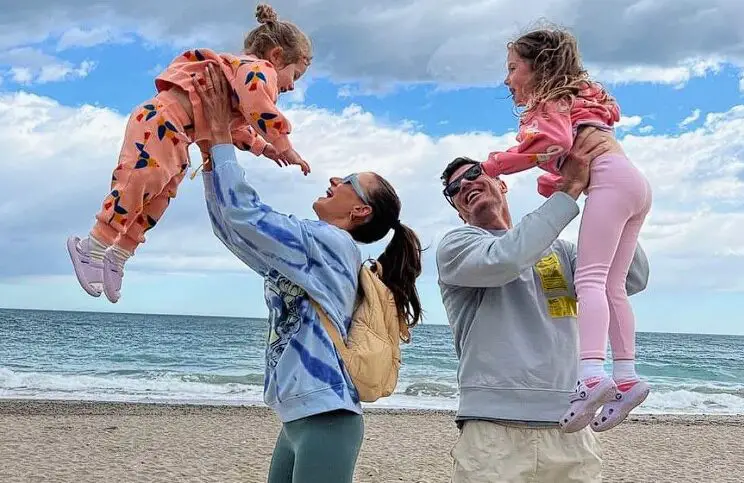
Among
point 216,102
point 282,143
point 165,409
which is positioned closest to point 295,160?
point 282,143

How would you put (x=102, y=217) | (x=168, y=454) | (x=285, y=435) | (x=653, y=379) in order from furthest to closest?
1. (x=653, y=379)
2. (x=168, y=454)
3. (x=102, y=217)
4. (x=285, y=435)

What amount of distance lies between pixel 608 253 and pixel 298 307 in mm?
963

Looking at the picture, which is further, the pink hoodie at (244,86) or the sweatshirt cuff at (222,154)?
the pink hoodie at (244,86)

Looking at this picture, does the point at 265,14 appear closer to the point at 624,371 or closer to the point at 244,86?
the point at 244,86

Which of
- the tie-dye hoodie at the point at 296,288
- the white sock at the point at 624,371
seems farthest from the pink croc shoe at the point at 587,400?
the tie-dye hoodie at the point at 296,288

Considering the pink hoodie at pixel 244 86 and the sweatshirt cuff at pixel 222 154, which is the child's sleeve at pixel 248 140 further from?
the sweatshirt cuff at pixel 222 154

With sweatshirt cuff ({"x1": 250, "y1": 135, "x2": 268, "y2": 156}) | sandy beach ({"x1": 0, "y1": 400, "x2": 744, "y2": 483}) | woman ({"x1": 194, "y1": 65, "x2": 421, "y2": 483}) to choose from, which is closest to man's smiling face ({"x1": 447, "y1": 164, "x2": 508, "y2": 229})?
woman ({"x1": 194, "y1": 65, "x2": 421, "y2": 483})

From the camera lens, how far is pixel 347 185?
8.53 ft

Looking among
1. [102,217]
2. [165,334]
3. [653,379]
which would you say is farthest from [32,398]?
[165,334]

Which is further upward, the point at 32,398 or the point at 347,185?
the point at 347,185

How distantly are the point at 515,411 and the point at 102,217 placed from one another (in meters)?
1.48

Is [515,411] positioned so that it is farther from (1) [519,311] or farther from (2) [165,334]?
(2) [165,334]

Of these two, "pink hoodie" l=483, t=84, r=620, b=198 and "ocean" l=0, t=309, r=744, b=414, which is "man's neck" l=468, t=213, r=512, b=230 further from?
"ocean" l=0, t=309, r=744, b=414

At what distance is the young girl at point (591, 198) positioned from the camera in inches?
96.0
